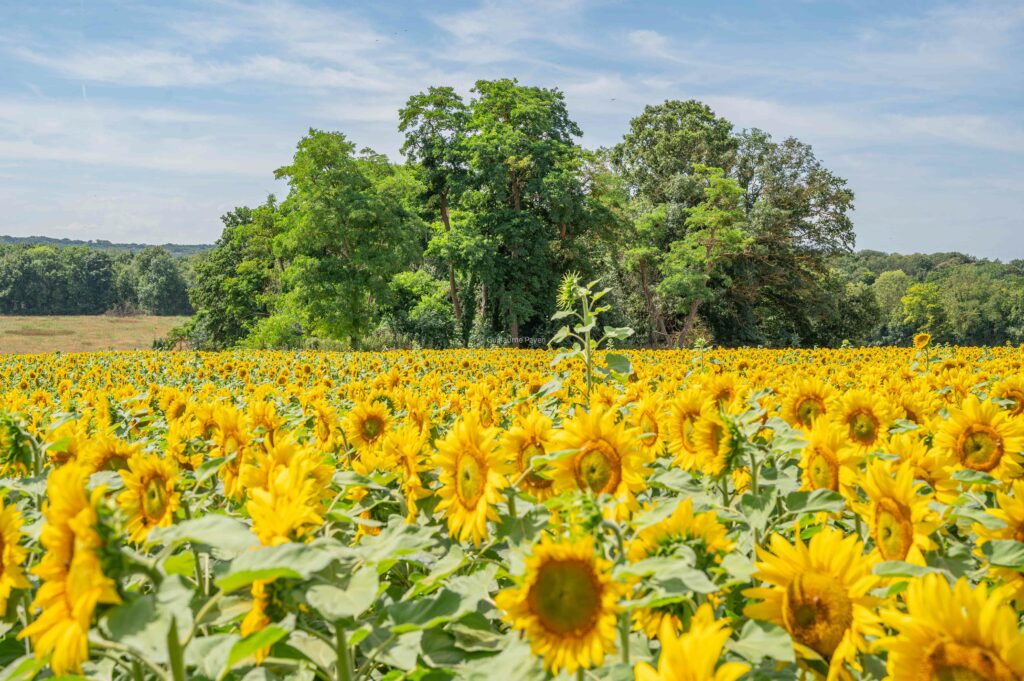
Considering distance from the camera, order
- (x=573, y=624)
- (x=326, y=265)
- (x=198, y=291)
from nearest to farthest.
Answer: (x=573, y=624) → (x=326, y=265) → (x=198, y=291)

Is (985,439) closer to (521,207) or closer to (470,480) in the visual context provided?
(470,480)

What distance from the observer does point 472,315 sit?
112 ft

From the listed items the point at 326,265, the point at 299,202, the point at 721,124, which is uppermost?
the point at 721,124

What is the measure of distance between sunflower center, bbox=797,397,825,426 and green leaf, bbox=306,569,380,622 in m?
1.98

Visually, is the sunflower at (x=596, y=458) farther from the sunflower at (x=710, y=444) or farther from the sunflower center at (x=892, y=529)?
the sunflower center at (x=892, y=529)

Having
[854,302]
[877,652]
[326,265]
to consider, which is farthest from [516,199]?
[877,652]

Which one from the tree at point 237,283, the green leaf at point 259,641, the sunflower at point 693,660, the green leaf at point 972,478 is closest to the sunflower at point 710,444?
the green leaf at point 972,478

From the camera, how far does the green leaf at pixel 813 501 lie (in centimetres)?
148

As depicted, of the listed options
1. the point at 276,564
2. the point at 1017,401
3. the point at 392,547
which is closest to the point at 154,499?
the point at 392,547

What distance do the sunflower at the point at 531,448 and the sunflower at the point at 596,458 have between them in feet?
0.46

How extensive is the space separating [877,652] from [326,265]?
93.6 feet

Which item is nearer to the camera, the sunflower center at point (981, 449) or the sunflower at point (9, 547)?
the sunflower at point (9, 547)

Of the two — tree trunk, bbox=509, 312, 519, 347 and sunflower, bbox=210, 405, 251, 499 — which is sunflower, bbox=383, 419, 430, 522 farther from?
tree trunk, bbox=509, 312, 519, 347

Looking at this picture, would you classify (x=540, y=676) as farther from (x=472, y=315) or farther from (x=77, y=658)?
(x=472, y=315)
